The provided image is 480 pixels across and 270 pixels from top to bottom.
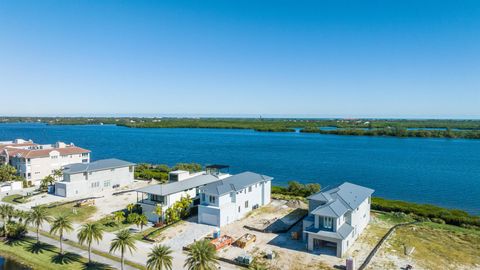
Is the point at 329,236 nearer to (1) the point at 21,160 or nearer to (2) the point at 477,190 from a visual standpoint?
(2) the point at 477,190

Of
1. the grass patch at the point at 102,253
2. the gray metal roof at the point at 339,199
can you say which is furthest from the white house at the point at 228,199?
the grass patch at the point at 102,253

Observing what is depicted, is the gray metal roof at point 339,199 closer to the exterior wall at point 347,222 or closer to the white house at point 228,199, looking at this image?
the exterior wall at point 347,222

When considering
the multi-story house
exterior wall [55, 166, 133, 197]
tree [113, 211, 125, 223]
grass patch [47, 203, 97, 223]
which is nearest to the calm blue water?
exterior wall [55, 166, 133, 197]

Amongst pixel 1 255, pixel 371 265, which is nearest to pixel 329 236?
pixel 371 265

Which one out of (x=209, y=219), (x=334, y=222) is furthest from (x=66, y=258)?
(x=334, y=222)

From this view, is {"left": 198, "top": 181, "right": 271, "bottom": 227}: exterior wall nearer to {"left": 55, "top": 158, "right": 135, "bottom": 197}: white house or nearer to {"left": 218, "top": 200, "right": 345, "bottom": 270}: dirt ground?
{"left": 218, "top": 200, "right": 345, "bottom": 270}: dirt ground

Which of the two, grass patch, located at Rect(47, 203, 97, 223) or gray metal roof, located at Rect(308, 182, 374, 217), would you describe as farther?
grass patch, located at Rect(47, 203, 97, 223)
